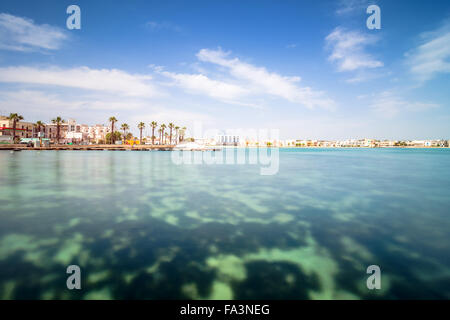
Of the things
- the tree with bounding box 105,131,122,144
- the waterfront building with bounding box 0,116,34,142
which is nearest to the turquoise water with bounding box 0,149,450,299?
the waterfront building with bounding box 0,116,34,142

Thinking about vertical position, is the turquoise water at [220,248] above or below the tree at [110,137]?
below

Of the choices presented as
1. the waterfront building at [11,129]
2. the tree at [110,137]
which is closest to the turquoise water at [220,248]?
the waterfront building at [11,129]

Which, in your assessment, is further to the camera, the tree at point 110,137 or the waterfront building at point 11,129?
the tree at point 110,137

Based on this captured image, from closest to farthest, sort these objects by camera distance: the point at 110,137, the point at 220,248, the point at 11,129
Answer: the point at 220,248 → the point at 11,129 → the point at 110,137

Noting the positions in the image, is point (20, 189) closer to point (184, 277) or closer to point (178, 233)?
point (178, 233)

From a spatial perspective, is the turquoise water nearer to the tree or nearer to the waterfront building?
the waterfront building

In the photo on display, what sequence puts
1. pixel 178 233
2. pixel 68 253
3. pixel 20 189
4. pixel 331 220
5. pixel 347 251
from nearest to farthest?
pixel 68 253 → pixel 347 251 → pixel 178 233 → pixel 331 220 → pixel 20 189

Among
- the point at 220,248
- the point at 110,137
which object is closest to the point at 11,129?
the point at 110,137

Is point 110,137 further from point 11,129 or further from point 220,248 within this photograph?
point 220,248

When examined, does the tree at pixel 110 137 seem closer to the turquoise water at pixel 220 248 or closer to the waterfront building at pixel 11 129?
the waterfront building at pixel 11 129

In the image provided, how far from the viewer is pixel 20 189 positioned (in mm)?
18953
